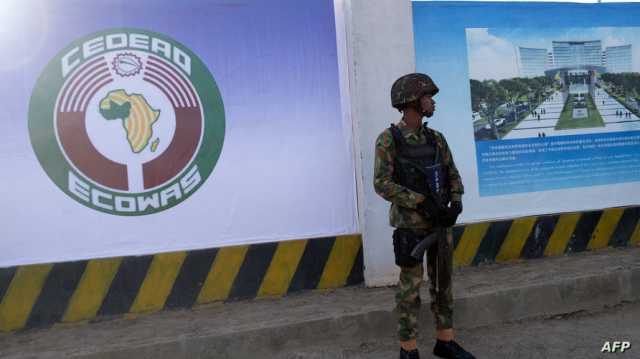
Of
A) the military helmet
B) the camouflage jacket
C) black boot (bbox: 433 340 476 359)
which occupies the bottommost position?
black boot (bbox: 433 340 476 359)

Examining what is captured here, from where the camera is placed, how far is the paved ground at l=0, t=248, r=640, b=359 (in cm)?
366

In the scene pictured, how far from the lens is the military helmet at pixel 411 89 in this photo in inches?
132

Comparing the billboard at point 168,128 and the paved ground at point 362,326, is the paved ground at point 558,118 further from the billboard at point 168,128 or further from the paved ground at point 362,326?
the billboard at point 168,128

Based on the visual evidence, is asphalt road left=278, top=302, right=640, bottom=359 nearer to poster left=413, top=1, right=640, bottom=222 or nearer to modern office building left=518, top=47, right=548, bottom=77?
poster left=413, top=1, right=640, bottom=222

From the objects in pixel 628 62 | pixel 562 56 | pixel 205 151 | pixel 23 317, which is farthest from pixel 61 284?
pixel 628 62

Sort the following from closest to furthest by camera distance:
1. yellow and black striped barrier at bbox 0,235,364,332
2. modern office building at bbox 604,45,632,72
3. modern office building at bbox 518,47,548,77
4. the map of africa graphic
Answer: yellow and black striped barrier at bbox 0,235,364,332 < the map of africa graphic < modern office building at bbox 518,47,548,77 < modern office building at bbox 604,45,632,72

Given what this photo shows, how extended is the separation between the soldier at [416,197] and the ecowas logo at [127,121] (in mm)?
1515

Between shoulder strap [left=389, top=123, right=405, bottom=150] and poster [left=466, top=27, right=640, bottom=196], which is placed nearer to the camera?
shoulder strap [left=389, top=123, right=405, bottom=150]

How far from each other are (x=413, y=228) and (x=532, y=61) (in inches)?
104

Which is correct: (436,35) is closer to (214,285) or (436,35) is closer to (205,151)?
(205,151)

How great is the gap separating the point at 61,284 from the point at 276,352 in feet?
5.11

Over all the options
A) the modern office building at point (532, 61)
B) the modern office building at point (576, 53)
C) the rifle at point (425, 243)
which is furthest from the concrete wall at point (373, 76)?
the modern office building at point (576, 53)

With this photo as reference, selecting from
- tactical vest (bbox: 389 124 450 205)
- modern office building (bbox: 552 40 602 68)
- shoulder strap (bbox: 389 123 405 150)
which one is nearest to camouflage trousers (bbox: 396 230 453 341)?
tactical vest (bbox: 389 124 450 205)

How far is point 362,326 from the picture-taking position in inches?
156
